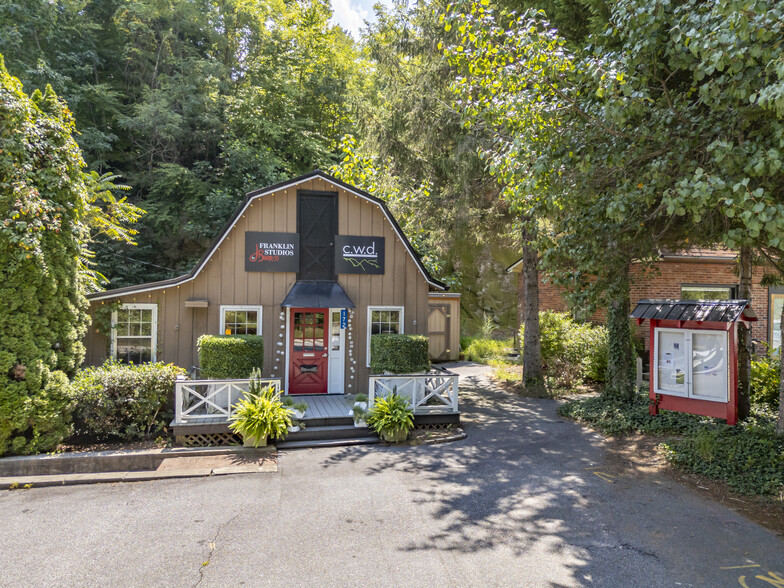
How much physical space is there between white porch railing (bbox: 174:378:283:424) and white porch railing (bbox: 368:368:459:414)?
7.46ft

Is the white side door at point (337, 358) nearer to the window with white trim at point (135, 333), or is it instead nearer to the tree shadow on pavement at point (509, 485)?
the tree shadow on pavement at point (509, 485)

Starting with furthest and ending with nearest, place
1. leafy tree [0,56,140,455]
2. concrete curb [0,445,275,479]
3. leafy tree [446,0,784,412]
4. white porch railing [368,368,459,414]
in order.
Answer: white porch railing [368,368,459,414], leafy tree [0,56,140,455], concrete curb [0,445,275,479], leafy tree [446,0,784,412]

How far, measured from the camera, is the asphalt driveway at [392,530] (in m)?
4.41

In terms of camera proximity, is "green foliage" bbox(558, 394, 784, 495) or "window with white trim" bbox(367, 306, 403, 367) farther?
"window with white trim" bbox(367, 306, 403, 367)

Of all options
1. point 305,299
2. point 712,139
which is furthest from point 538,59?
point 305,299

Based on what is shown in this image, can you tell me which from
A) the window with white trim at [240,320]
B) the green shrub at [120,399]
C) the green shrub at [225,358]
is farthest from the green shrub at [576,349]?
the green shrub at [120,399]

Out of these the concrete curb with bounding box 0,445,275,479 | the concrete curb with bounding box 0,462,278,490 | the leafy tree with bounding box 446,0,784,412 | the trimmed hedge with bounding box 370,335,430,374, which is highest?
the leafy tree with bounding box 446,0,784,412

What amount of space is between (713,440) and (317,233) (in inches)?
347

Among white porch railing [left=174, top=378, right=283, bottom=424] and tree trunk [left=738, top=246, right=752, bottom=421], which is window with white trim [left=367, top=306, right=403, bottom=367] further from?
tree trunk [left=738, top=246, right=752, bottom=421]

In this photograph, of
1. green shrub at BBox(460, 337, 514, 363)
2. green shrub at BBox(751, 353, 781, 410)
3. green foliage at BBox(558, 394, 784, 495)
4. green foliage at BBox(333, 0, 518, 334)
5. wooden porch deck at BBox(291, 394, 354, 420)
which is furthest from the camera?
green shrub at BBox(460, 337, 514, 363)

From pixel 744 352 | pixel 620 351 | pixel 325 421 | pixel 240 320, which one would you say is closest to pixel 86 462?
pixel 325 421

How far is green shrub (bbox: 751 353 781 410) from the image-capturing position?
9848 mm

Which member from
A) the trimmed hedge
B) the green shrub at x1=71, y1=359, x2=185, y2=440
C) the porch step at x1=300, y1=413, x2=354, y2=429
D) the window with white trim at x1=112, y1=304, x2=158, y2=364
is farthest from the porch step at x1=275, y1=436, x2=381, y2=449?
the window with white trim at x1=112, y1=304, x2=158, y2=364

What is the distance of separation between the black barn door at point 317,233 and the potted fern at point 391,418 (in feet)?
11.7
